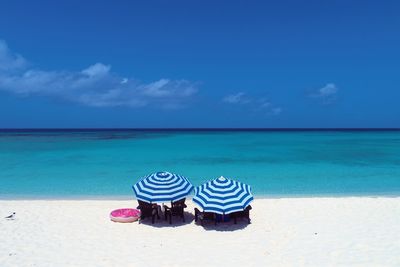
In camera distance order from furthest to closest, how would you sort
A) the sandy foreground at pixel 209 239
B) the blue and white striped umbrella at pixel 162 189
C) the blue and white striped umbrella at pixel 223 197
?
the blue and white striped umbrella at pixel 162 189 < the blue and white striped umbrella at pixel 223 197 < the sandy foreground at pixel 209 239

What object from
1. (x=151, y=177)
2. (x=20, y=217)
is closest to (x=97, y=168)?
(x=20, y=217)

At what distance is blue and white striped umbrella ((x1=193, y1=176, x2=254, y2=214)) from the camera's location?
771 centimetres

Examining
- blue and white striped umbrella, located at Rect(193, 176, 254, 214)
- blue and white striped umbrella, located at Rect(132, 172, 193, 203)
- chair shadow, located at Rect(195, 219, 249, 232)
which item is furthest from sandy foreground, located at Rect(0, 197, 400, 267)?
blue and white striped umbrella, located at Rect(132, 172, 193, 203)

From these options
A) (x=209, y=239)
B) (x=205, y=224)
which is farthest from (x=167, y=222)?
(x=209, y=239)

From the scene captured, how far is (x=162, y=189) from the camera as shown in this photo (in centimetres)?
811

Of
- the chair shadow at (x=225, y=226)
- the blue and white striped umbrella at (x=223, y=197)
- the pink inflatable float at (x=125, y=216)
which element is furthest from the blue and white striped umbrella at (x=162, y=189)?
the chair shadow at (x=225, y=226)

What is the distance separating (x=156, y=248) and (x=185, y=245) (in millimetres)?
617

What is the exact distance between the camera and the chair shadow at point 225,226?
8.02 metres

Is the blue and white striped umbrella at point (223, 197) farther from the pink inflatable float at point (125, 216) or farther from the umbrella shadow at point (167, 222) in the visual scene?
the pink inflatable float at point (125, 216)

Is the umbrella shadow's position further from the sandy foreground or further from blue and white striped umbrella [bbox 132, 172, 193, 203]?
blue and white striped umbrella [bbox 132, 172, 193, 203]

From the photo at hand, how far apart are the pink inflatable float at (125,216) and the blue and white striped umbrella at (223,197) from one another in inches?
69.9

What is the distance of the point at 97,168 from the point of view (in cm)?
1942

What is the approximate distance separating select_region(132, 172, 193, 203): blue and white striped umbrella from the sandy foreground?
786 mm

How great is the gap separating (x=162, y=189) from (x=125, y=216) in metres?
1.40
